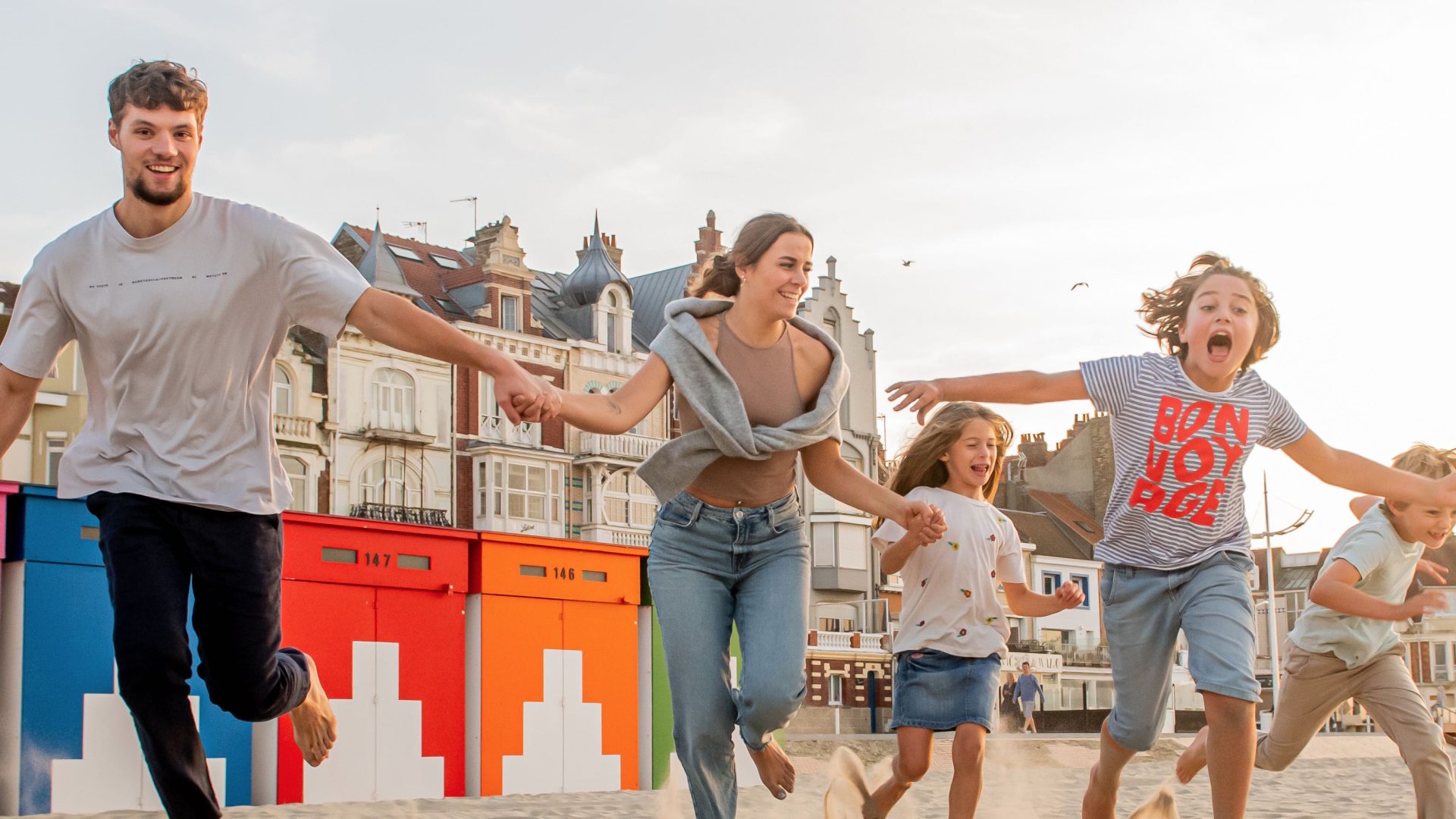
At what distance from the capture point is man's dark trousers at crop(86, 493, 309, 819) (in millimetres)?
4645

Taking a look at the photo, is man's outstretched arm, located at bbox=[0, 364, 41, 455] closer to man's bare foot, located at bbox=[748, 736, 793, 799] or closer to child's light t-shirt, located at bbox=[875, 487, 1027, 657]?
man's bare foot, located at bbox=[748, 736, 793, 799]

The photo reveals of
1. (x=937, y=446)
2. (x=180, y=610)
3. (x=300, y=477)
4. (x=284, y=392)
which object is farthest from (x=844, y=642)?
(x=180, y=610)

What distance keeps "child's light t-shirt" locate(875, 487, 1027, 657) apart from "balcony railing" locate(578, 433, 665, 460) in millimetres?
37975

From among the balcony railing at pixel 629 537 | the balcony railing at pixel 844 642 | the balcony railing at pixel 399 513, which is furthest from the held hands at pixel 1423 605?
the balcony railing at pixel 844 642

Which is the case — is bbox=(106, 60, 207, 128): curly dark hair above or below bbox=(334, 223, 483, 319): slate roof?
below

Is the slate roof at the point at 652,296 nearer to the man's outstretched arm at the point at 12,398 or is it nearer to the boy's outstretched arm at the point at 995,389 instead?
the boy's outstretched arm at the point at 995,389

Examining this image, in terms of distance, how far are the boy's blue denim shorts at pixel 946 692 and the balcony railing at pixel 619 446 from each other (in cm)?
3828

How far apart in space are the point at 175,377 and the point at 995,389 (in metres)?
2.94

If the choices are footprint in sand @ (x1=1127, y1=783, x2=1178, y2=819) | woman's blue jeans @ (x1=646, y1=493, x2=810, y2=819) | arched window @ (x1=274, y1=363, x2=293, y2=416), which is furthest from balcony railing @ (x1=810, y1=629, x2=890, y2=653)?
woman's blue jeans @ (x1=646, y1=493, x2=810, y2=819)

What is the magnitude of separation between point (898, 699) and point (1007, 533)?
97 cm

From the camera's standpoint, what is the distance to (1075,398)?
20.8ft

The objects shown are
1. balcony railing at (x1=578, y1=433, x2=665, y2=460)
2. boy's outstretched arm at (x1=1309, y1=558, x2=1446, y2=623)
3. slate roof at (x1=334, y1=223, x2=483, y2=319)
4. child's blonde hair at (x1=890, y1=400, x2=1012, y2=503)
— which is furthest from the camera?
balcony railing at (x1=578, y1=433, x2=665, y2=460)

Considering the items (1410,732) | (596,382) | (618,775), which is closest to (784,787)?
(1410,732)

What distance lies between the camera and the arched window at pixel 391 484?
41281 millimetres
